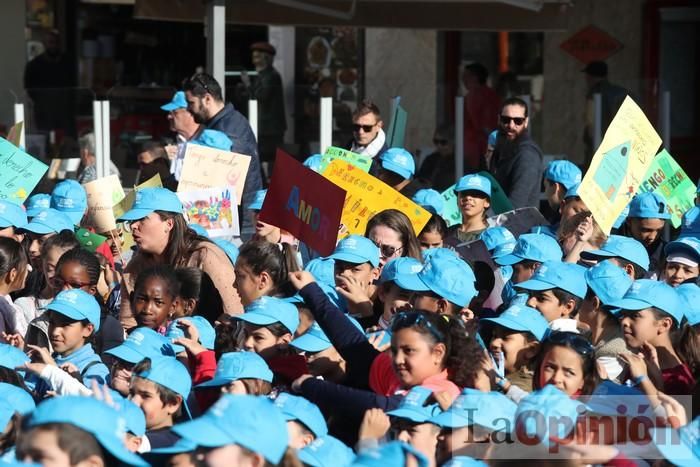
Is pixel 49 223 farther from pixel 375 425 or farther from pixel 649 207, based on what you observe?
pixel 375 425

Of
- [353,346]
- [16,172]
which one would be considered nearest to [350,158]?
[16,172]

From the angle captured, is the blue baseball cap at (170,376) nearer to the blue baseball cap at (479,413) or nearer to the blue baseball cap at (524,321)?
the blue baseball cap at (479,413)

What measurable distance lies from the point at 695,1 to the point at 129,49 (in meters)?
Answer: 6.68

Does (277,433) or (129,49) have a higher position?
(129,49)

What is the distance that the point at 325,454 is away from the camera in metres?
4.37

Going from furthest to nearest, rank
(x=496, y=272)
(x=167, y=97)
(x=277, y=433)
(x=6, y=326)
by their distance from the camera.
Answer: (x=167, y=97) → (x=496, y=272) → (x=6, y=326) → (x=277, y=433)

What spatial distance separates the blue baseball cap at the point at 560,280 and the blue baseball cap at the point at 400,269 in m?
0.55

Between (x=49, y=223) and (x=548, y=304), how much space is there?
10.5 ft

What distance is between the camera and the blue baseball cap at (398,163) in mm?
8953

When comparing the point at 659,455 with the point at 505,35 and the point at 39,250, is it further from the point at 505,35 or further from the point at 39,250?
the point at 505,35

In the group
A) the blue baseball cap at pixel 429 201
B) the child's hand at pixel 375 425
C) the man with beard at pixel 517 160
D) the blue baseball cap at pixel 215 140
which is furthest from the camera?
the man with beard at pixel 517 160

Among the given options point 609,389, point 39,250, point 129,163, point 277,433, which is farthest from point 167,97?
point 277,433

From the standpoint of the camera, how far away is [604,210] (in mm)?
7227

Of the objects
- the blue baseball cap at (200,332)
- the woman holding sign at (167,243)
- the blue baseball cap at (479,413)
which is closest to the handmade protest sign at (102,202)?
the woman holding sign at (167,243)
